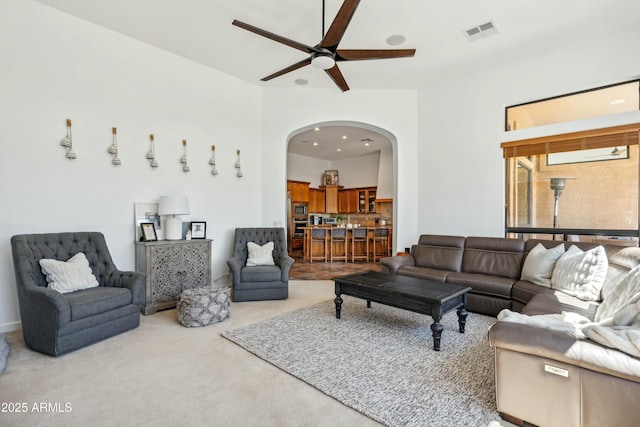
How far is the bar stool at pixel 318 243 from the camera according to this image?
8.12 metres

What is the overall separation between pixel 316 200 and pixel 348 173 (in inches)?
58.9

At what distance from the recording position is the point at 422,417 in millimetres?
1840

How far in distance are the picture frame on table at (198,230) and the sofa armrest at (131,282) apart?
1251mm

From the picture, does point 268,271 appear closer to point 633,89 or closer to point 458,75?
point 458,75

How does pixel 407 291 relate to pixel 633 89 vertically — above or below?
below

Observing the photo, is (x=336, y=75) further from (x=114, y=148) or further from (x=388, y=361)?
(x=388, y=361)

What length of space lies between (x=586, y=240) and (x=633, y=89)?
188cm

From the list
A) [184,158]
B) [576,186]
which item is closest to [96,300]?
[184,158]

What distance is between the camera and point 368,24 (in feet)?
11.8

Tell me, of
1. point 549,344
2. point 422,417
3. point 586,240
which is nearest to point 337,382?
point 422,417

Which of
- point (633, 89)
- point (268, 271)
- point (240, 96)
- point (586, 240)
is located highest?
point (240, 96)

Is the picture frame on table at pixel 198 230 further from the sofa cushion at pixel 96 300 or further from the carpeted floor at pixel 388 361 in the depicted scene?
the carpeted floor at pixel 388 361

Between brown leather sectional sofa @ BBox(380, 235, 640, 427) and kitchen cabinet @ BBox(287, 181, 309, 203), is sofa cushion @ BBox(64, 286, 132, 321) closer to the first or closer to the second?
brown leather sectional sofa @ BBox(380, 235, 640, 427)

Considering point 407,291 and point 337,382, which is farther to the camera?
point 407,291
